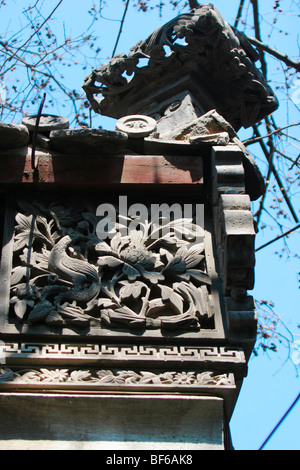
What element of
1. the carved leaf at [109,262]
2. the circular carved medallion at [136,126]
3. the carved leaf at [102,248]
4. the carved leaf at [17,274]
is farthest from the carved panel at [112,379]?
the circular carved medallion at [136,126]

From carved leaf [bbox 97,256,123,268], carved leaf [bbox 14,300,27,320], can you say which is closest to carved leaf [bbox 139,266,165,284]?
carved leaf [bbox 97,256,123,268]

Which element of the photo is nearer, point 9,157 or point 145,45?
point 9,157

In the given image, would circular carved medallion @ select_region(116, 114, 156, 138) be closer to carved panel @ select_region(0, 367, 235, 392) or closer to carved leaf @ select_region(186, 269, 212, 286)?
carved leaf @ select_region(186, 269, 212, 286)

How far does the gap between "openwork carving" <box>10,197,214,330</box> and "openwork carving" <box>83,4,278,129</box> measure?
5.76 feet

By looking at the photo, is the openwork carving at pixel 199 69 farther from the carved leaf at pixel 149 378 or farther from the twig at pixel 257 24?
the carved leaf at pixel 149 378

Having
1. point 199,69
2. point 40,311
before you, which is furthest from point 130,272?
point 199,69

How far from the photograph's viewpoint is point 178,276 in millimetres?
4785

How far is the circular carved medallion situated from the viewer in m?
5.25

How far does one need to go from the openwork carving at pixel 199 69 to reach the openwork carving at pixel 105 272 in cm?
176

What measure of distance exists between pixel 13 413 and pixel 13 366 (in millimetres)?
289

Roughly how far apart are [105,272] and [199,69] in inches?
93.5

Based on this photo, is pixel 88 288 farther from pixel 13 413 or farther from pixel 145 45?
pixel 145 45

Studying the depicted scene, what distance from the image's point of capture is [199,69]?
6586 mm
